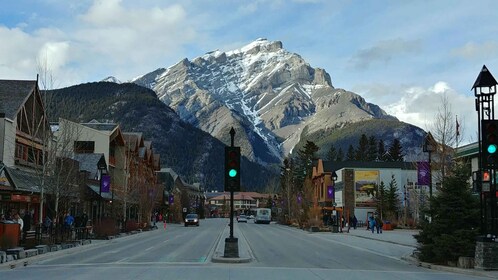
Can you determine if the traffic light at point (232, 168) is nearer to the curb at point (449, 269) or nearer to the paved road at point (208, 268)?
the paved road at point (208, 268)

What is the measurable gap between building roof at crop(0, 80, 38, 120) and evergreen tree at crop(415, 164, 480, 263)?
2838cm

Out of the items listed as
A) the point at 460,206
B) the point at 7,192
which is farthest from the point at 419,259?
the point at 7,192

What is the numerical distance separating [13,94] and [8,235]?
66.7ft

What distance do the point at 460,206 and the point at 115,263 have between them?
43.4 feet

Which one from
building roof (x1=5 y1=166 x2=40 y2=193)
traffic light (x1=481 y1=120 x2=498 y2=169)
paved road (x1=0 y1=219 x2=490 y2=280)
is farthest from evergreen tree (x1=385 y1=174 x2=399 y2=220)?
traffic light (x1=481 y1=120 x2=498 y2=169)

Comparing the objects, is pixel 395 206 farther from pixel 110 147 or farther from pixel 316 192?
pixel 110 147

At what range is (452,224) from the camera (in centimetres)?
2177

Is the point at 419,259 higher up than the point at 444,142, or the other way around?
the point at 444,142

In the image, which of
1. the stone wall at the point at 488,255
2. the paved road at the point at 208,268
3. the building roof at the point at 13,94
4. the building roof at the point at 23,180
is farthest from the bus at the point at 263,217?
the stone wall at the point at 488,255

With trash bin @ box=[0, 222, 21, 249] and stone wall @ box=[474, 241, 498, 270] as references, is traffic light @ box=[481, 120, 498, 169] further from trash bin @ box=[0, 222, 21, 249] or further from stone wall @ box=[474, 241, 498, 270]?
trash bin @ box=[0, 222, 21, 249]

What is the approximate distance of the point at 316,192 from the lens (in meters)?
95.6

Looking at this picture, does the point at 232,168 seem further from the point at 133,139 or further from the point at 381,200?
the point at 133,139

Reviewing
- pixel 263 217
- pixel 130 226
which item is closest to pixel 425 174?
pixel 130 226

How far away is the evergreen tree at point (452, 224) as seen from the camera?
2109 centimetres
